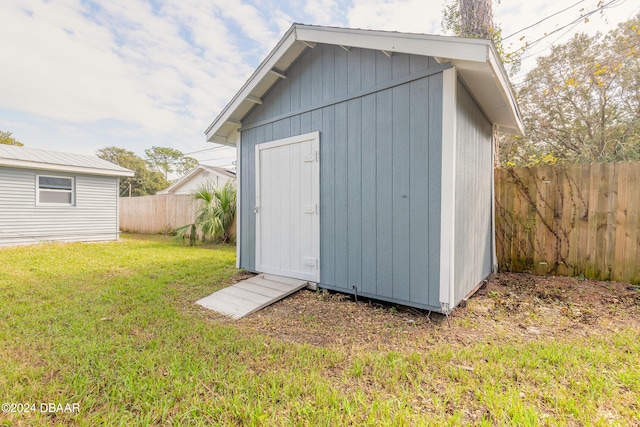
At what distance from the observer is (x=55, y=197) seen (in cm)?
869

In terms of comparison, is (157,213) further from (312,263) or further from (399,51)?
(399,51)

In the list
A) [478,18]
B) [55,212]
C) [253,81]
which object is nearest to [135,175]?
[55,212]

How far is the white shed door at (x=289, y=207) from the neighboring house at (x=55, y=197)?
7.99m

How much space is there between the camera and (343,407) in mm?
1542

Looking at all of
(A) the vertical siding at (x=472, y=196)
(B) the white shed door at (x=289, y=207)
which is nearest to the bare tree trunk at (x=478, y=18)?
(A) the vertical siding at (x=472, y=196)

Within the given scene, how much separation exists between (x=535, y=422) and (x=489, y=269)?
3584 mm

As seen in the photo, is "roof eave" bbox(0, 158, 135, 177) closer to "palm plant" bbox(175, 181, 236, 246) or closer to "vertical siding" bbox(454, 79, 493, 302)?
"palm plant" bbox(175, 181, 236, 246)

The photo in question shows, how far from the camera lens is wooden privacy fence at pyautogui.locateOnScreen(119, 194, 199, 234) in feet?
35.8

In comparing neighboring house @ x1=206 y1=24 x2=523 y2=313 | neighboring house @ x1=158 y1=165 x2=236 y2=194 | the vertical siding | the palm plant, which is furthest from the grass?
neighboring house @ x1=158 y1=165 x2=236 y2=194

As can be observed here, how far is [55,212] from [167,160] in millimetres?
29277

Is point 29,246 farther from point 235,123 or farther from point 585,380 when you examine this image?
point 585,380

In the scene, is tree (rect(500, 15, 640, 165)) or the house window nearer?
tree (rect(500, 15, 640, 165))

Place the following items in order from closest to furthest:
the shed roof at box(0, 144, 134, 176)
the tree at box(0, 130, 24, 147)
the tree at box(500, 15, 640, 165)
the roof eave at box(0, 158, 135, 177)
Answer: the tree at box(500, 15, 640, 165) < the roof eave at box(0, 158, 135, 177) < the shed roof at box(0, 144, 134, 176) < the tree at box(0, 130, 24, 147)

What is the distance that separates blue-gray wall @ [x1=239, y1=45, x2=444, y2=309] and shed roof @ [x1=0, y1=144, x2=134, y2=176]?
8.38 meters
